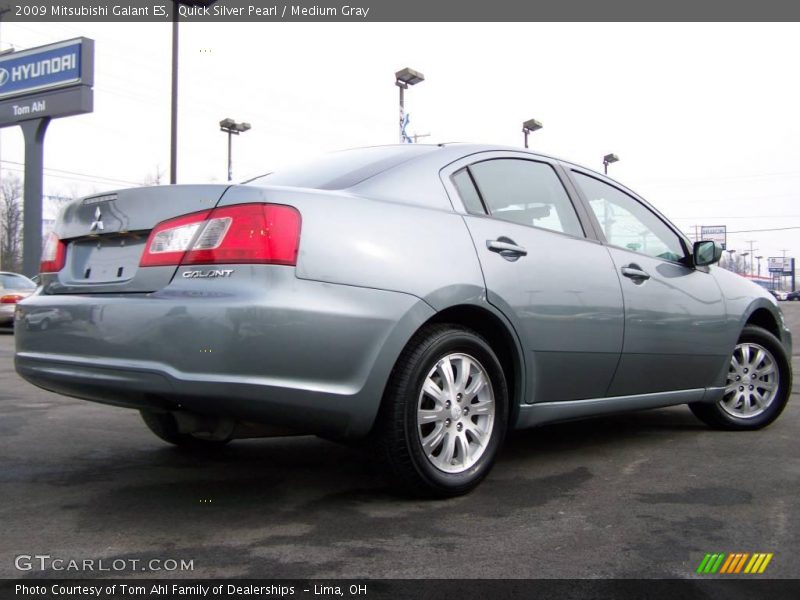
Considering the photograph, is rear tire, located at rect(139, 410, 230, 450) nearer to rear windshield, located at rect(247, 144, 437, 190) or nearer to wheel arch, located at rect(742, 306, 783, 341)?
rear windshield, located at rect(247, 144, 437, 190)

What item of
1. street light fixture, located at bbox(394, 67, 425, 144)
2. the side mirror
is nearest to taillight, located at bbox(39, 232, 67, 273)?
the side mirror

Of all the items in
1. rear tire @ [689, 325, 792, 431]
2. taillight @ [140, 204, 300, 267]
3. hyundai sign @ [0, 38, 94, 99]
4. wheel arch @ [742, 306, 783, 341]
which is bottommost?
rear tire @ [689, 325, 792, 431]

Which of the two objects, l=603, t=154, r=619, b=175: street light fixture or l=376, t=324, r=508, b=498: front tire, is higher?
l=603, t=154, r=619, b=175: street light fixture

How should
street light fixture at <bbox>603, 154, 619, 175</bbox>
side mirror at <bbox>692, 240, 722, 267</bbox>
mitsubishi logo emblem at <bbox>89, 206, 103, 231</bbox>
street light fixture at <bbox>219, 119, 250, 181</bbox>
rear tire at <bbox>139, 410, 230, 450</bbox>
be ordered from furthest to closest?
street light fixture at <bbox>603, 154, 619, 175</bbox>, street light fixture at <bbox>219, 119, 250, 181</bbox>, side mirror at <bbox>692, 240, 722, 267</bbox>, rear tire at <bbox>139, 410, 230, 450</bbox>, mitsubishi logo emblem at <bbox>89, 206, 103, 231</bbox>

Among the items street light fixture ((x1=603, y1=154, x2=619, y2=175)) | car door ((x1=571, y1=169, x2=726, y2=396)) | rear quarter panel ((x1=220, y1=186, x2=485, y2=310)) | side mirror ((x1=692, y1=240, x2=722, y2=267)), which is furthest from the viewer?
street light fixture ((x1=603, y1=154, x2=619, y2=175))

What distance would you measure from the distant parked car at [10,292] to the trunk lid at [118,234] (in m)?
13.1

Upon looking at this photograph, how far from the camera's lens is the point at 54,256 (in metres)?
3.29

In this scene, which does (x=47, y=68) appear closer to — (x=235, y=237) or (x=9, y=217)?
(x=235, y=237)

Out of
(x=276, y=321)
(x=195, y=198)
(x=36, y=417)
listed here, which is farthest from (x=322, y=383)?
(x=36, y=417)

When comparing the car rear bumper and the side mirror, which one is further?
the side mirror

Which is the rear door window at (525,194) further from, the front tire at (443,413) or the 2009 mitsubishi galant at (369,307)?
the front tire at (443,413)

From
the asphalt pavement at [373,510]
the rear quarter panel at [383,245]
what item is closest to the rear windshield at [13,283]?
the asphalt pavement at [373,510]

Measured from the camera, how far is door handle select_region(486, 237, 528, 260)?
337 centimetres

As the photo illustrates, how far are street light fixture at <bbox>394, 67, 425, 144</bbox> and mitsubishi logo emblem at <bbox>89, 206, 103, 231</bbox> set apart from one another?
15.3 meters
